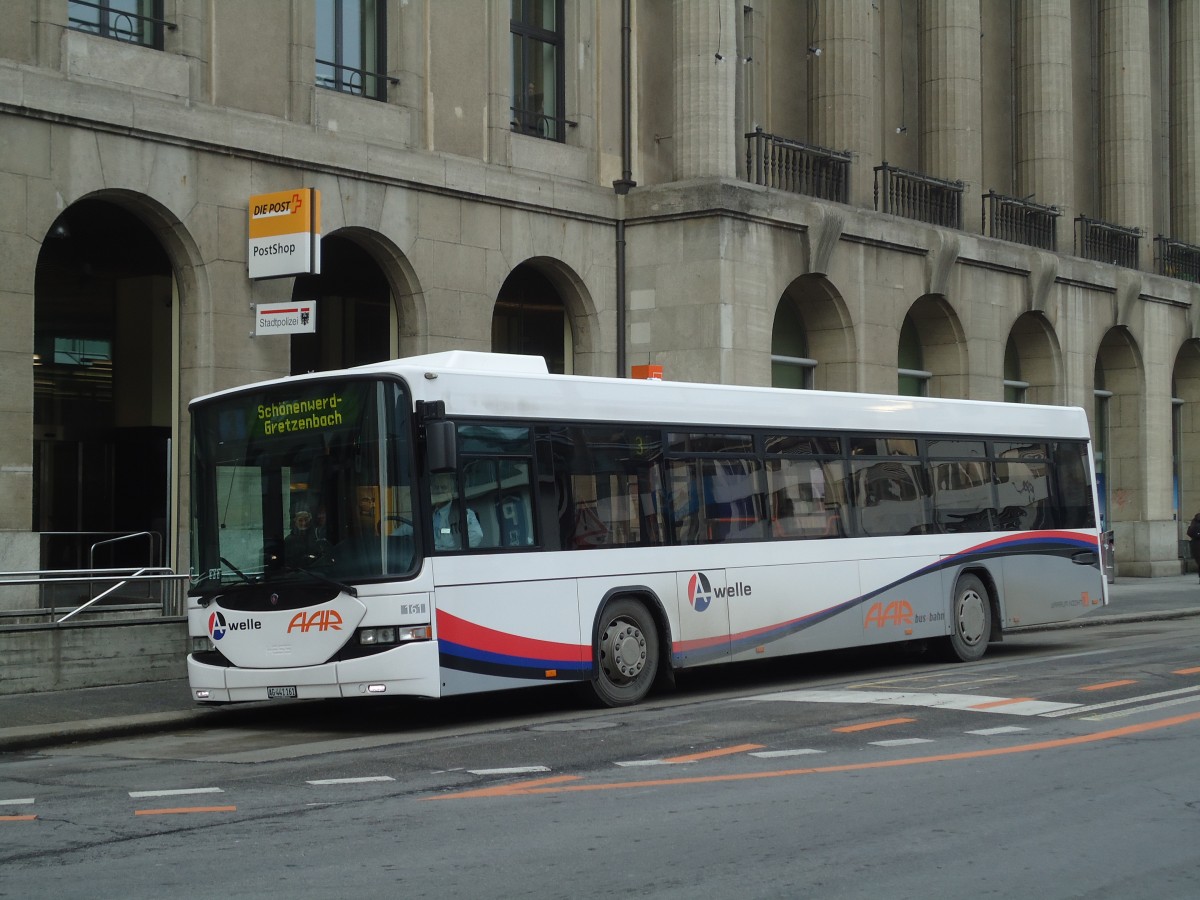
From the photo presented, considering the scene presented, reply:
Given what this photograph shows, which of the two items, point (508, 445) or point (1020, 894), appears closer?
point (1020, 894)

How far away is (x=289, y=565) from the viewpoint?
1330 cm

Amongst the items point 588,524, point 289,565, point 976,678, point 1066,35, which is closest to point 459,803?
point 289,565

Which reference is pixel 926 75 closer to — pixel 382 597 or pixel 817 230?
pixel 817 230

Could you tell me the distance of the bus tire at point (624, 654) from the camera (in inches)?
575

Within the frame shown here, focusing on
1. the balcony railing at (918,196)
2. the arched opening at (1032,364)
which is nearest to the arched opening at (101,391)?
the balcony railing at (918,196)

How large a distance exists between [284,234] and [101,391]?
21.4ft

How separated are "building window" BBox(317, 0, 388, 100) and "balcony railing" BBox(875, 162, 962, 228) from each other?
1067cm

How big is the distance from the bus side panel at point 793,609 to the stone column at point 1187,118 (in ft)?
90.7

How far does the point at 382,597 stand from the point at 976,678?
6519 millimetres

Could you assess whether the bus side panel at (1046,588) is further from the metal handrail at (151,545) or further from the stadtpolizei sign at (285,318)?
the metal handrail at (151,545)

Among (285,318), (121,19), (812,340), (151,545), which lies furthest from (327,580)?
(812,340)

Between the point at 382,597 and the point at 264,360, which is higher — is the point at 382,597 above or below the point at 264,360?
below

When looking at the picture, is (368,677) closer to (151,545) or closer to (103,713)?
(103,713)

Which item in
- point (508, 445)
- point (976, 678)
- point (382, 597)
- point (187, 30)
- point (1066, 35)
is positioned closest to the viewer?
point (382, 597)
